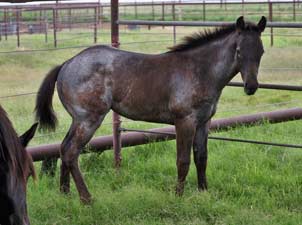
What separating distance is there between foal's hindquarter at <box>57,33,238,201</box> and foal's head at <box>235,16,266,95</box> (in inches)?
7.4

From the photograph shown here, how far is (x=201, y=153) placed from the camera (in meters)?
5.17

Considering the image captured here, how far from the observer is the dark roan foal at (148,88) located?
486 centimetres

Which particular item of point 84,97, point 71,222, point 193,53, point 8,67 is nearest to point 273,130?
point 193,53

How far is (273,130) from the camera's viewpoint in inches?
287

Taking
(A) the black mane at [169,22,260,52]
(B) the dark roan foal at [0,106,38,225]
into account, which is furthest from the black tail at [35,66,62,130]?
(B) the dark roan foal at [0,106,38,225]

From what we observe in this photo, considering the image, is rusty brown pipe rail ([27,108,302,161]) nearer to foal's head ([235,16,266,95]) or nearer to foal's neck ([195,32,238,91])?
foal's neck ([195,32,238,91])

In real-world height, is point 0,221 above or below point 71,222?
above

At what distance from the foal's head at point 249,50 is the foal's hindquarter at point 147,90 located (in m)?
0.19

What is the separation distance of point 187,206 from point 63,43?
14.2 m

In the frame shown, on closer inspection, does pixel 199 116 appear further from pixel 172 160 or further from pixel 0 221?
pixel 0 221

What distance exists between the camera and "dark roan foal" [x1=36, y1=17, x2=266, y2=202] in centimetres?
486

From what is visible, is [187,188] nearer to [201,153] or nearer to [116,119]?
[201,153]

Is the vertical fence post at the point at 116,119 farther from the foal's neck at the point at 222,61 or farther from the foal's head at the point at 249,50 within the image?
the foal's head at the point at 249,50

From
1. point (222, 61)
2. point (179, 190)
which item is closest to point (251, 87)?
point (222, 61)
